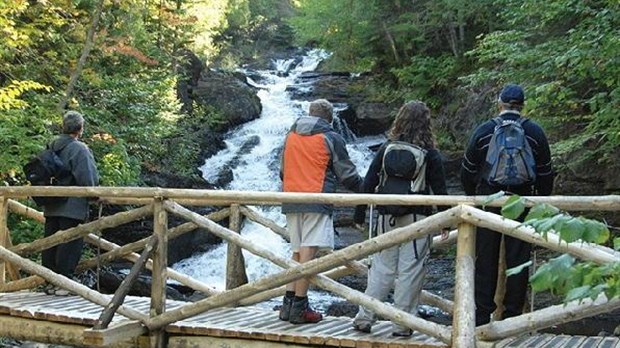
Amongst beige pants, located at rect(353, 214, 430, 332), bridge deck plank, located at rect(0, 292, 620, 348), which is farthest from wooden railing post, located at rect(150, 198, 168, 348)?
beige pants, located at rect(353, 214, 430, 332)

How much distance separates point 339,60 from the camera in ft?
96.1

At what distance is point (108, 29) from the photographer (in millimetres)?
15484

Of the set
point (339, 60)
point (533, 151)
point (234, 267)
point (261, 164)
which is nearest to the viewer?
point (533, 151)

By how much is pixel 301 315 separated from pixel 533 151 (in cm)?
218

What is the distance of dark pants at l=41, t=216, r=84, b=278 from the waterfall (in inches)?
238

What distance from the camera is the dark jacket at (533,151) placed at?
17.4 ft

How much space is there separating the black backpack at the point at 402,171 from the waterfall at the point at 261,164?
25.3 feet

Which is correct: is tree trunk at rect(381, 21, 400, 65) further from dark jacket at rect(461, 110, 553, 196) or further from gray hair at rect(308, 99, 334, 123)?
dark jacket at rect(461, 110, 553, 196)

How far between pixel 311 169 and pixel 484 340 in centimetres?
193

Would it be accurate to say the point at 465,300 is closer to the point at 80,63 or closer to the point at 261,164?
the point at 80,63

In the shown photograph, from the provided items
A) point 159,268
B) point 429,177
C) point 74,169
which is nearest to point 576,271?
point 429,177

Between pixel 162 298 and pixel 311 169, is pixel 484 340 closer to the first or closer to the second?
pixel 311 169

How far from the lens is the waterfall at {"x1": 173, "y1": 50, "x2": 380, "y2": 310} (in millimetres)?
15484

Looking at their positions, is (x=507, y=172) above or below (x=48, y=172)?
above
